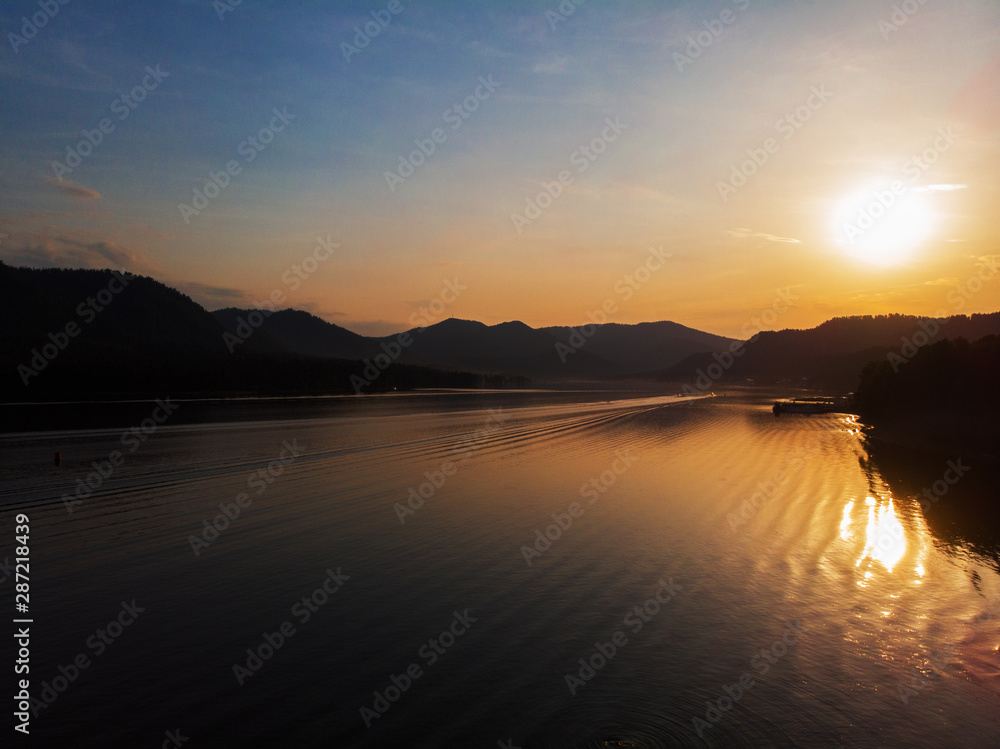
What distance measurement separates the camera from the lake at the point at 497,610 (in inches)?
277

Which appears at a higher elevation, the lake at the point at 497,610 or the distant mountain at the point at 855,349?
the distant mountain at the point at 855,349

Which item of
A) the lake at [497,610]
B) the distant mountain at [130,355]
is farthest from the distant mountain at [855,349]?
the lake at [497,610]

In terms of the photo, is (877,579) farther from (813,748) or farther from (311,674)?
(311,674)

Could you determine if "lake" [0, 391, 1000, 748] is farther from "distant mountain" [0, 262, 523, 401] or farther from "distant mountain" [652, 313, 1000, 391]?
"distant mountain" [652, 313, 1000, 391]

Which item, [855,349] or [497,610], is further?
[855,349]

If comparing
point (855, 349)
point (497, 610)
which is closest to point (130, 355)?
point (497, 610)

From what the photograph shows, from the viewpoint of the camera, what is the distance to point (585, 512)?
1786 centimetres

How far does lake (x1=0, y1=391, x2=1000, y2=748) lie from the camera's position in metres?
7.04

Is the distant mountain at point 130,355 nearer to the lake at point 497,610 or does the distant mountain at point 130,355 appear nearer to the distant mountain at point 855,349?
the lake at point 497,610

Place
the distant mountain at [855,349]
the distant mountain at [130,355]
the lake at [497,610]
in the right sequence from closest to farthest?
1. the lake at [497,610]
2. the distant mountain at [130,355]
3. the distant mountain at [855,349]

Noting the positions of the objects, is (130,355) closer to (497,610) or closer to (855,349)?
(497,610)

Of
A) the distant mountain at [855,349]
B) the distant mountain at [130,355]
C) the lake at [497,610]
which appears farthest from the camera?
the distant mountain at [855,349]

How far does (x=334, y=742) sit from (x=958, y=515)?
2110cm

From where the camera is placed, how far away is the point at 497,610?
10125 mm
